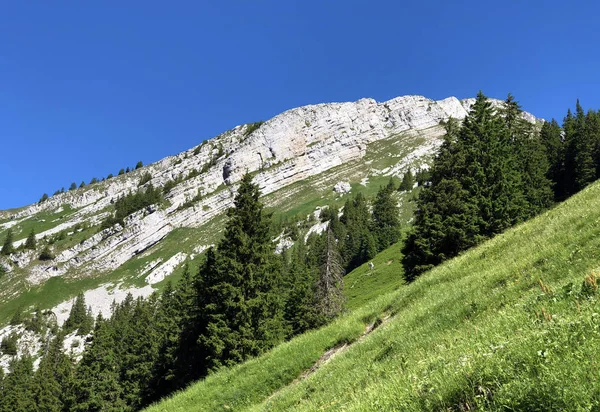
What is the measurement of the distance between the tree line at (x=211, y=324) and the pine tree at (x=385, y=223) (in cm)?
3967

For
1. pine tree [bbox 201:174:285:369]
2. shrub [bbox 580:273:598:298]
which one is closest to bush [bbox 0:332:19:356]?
pine tree [bbox 201:174:285:369]

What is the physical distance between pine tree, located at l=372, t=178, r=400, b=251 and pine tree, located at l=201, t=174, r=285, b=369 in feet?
276

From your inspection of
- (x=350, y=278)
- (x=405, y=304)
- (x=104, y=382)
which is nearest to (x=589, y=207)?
(x=405, y=304)

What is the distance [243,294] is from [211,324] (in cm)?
377

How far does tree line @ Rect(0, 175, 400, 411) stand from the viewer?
33.2 meters

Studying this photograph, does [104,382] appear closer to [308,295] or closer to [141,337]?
[141,337]

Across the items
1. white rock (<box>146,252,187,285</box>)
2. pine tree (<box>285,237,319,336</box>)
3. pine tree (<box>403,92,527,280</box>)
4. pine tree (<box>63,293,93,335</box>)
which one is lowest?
pine tree (<box>285,237,319,336</box>)

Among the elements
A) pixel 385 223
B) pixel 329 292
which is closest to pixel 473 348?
pixel 329 292

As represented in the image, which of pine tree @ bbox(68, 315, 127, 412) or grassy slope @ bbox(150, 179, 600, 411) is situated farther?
pine tree @ bbox(68, 315, 127, 412)

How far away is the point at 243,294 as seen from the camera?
111 feet

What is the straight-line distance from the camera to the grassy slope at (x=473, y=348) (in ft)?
13.7

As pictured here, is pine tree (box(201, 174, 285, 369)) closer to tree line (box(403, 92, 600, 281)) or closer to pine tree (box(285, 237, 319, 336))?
pine tree (box(285, 237, 319, 336))

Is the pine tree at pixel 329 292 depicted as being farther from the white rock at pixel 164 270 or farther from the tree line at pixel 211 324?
the white rock at pixel 164 270

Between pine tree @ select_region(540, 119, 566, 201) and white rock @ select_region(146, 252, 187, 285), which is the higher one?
white rock @ select_region(146, 252, 187, 285)
